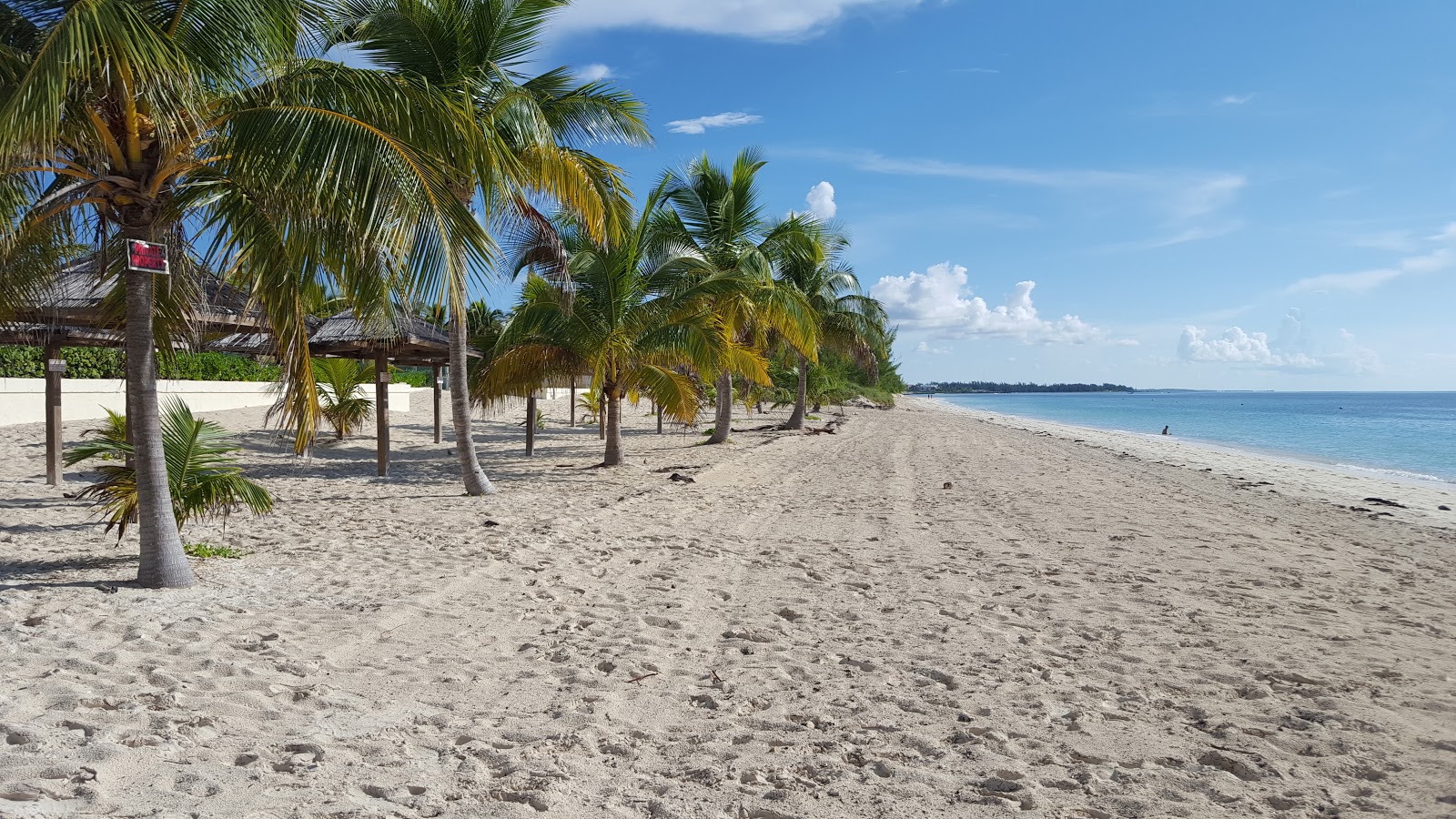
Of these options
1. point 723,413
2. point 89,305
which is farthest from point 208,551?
point 723,413

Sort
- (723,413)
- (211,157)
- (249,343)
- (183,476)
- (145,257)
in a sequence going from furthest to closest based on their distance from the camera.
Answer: (723,413)
(249,343)
(183,476)
(211,157)
(145,257)

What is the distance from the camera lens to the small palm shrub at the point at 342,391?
1609 centimetres

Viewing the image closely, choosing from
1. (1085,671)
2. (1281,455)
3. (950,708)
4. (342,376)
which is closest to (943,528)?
(1085,671)

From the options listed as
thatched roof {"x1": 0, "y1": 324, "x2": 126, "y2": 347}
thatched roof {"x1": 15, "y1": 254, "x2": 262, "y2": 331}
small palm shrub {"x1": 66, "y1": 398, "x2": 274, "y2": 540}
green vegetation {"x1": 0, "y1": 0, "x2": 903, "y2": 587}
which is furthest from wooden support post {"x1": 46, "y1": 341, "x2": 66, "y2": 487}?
small palm shrub {"x1": 66, "y1": 398, "x2": 274, "y2": 540}

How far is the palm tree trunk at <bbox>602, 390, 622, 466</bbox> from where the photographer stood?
13.1m

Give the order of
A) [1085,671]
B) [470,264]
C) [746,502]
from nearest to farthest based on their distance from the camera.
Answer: [1085,671] → [470,264] → [746,502]

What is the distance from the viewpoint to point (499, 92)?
920 centimetres

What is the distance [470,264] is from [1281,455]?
84.7 feet

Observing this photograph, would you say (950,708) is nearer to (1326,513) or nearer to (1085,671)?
(1085,671)

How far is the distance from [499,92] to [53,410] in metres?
6.49

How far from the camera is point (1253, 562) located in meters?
6.71

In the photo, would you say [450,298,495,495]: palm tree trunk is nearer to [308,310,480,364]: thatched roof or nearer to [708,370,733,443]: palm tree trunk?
[308,310,480,364]: thatched roof

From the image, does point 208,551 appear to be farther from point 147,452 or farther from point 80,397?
point 80,397

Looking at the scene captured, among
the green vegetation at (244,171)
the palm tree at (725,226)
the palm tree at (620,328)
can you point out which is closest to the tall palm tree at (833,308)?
the palm tree at (725,226)
